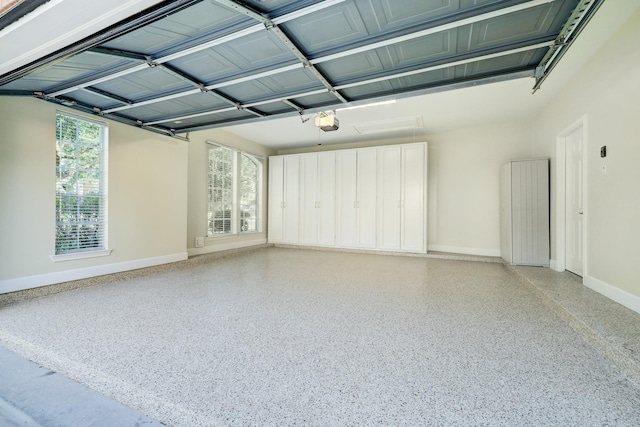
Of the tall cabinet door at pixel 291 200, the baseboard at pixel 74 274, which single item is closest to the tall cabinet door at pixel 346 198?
the tall cabinet door at pixel 291 200

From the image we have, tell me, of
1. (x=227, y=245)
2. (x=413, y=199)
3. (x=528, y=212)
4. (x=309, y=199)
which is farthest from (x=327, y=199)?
(x=528, y=212)

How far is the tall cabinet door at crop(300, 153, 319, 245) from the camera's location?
6.94 meters

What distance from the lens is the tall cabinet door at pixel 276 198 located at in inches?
288

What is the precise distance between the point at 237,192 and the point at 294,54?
4570 mm

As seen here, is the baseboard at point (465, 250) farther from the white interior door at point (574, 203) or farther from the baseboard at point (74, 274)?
the baseboard at point (74, 274)

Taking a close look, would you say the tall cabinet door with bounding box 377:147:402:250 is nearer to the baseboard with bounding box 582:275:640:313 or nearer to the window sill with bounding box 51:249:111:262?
the baseboard with bounding box 582:275:640:313

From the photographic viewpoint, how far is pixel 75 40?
70.9 inches

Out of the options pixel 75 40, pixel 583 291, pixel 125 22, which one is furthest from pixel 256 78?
pixel 583 291

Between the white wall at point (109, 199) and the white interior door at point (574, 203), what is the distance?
602 centimetres

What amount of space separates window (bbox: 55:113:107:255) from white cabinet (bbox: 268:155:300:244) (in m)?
4.10

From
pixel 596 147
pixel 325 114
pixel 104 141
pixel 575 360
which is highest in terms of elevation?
pixel 325 114

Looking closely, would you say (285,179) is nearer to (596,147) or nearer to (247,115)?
(247,115)

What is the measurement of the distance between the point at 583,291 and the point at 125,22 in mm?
4738

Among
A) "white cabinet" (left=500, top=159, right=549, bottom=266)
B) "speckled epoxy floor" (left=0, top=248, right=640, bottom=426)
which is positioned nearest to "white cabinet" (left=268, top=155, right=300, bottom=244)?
"speckled epoxy floor" (left=0, top=248, right=640, bottom=426)
